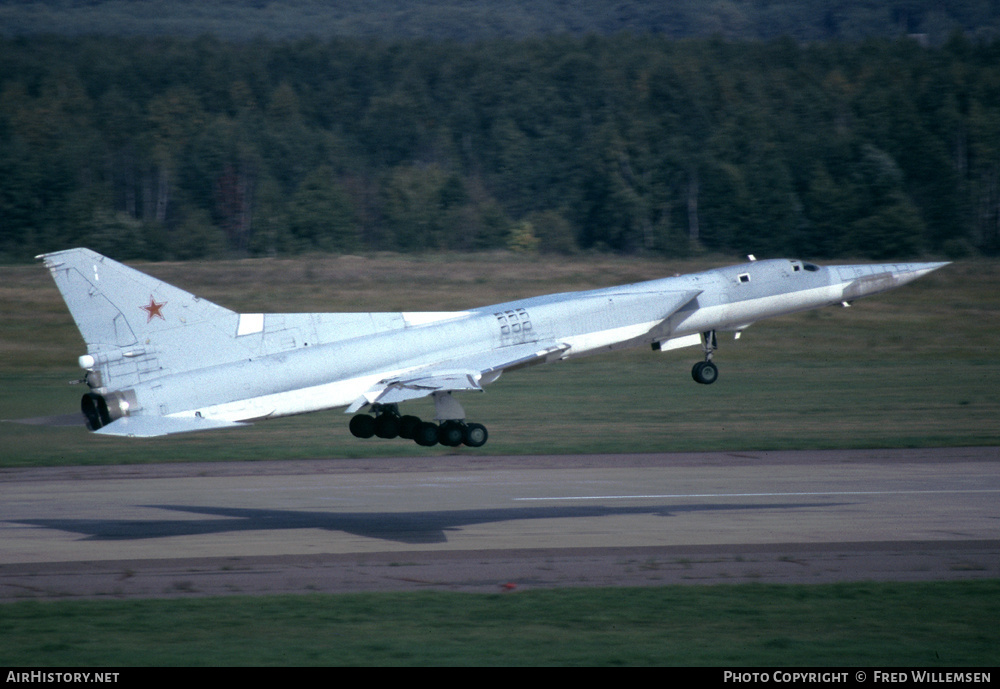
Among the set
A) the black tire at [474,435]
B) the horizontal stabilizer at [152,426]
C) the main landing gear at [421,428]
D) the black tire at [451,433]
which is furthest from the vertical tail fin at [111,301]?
the black tire at [474,435]

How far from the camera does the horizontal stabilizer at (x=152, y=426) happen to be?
18156 mm

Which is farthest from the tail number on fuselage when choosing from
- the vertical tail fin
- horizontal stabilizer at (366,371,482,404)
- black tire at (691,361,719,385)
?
the vertical tail fin

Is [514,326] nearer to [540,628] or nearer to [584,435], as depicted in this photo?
[540,628]

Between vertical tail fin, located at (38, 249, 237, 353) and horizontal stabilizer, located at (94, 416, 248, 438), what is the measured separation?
1.34m

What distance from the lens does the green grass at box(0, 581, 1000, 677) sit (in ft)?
44.5

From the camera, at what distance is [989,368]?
47844 millimetres

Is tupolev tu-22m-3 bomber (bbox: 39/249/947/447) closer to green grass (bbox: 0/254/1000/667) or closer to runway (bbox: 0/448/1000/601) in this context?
runway (bbox: 0/448/1000/601)

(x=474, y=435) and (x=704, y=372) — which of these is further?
(x=704, y=372)

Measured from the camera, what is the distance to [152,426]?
18250 millimetres

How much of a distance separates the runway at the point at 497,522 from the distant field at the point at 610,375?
2.76 meters

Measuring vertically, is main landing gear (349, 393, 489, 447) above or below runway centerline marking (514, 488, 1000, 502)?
above

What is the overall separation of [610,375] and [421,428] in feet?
86.5

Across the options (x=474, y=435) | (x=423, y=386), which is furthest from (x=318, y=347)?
(x=474, y=435)

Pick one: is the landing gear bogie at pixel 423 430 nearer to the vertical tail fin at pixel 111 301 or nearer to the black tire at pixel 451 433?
the black tire at pixel 451 433
